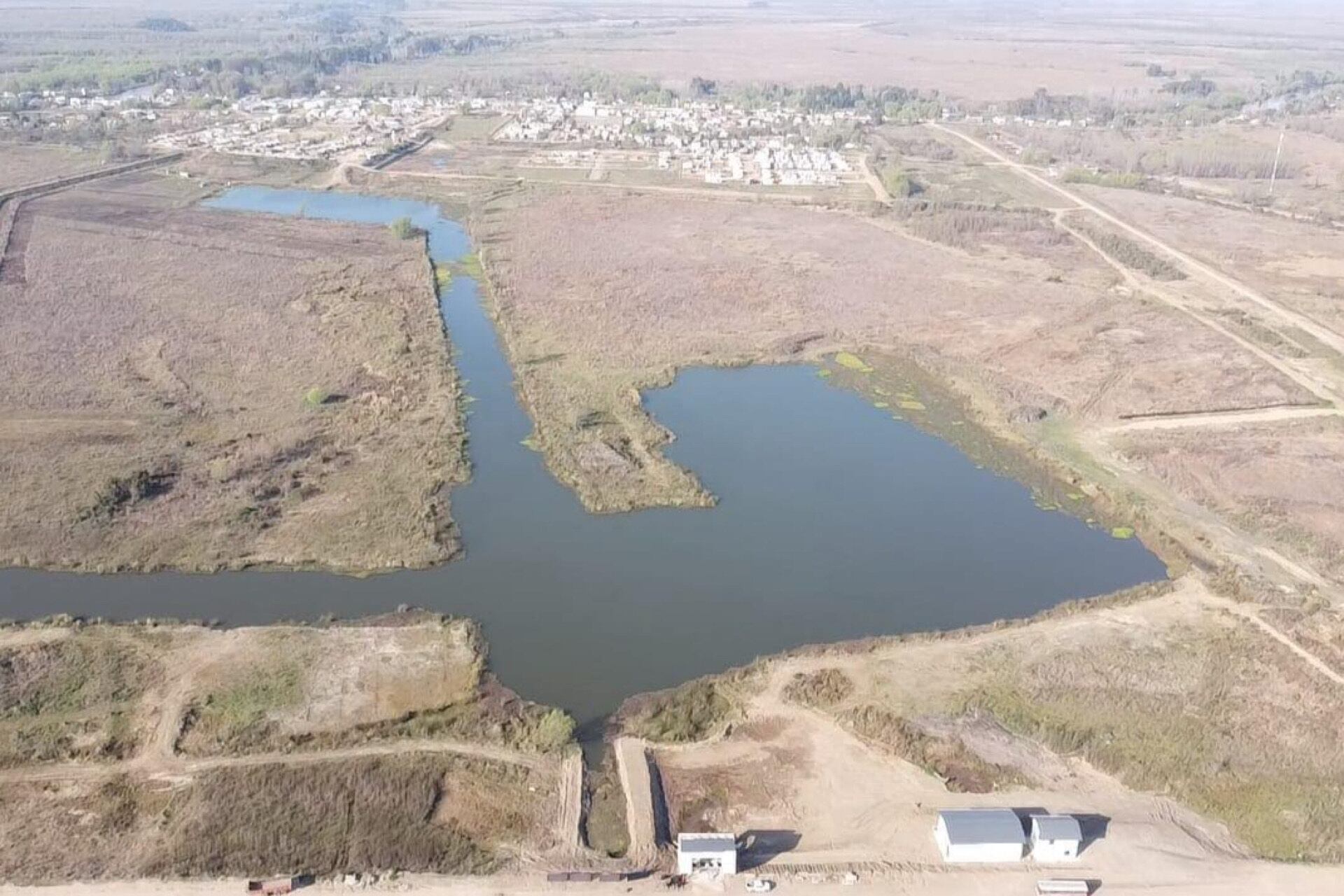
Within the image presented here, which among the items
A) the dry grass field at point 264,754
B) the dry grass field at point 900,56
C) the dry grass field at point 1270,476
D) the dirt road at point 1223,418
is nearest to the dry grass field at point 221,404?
the dry grass field at point 264,754

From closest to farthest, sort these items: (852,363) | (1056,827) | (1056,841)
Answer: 1. (1056,841)
2. (1056,827)
3. (852,363)

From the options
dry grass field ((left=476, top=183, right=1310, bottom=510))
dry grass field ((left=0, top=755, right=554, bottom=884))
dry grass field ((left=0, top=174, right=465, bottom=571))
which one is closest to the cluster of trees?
dry grass field ((left=0, top=174, right=465, bottom=571))

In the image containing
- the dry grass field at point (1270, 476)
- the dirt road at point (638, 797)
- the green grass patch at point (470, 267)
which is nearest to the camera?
the dirt road at point (638, 797)

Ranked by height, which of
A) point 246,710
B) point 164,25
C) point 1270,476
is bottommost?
point 246,710

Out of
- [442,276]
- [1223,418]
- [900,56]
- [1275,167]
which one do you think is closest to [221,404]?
[442,276]

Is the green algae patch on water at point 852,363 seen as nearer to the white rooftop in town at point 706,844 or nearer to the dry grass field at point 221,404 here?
the dry grass field at point 221,404

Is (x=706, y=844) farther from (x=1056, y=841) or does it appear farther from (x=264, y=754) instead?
(x=264, y=754)
